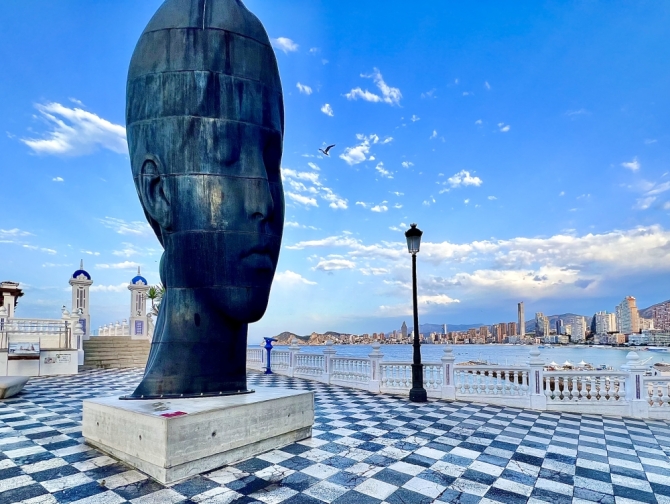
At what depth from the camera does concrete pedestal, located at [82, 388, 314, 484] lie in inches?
148

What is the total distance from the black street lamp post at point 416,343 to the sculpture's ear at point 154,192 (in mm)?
6045

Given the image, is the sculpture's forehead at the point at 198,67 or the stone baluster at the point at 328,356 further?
the stone baluster at the point at 328,356

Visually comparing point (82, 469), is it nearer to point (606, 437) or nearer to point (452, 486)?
point (452, 486)

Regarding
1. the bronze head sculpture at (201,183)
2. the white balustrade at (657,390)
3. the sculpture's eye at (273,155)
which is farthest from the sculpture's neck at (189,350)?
the white balustrade at (657,390)

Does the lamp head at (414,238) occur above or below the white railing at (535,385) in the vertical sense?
above

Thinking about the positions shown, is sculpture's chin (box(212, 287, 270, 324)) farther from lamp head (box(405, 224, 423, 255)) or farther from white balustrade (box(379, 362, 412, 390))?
white balustrade (box(379, 362, 412, 390))

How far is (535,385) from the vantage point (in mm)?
8562

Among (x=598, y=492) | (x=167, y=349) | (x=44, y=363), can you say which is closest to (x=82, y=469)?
(x=167, y=349)

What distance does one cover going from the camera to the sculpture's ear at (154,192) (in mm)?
4930

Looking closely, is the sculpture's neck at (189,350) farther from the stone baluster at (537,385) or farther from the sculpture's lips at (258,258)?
the stone baluster at (537,385)

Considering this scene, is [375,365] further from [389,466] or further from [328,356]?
[389,466]

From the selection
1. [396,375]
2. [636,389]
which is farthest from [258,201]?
[636,389]

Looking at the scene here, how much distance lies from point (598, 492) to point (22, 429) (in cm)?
711

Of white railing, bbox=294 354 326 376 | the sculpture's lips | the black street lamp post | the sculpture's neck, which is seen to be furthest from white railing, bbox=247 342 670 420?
the sculpture's neck
